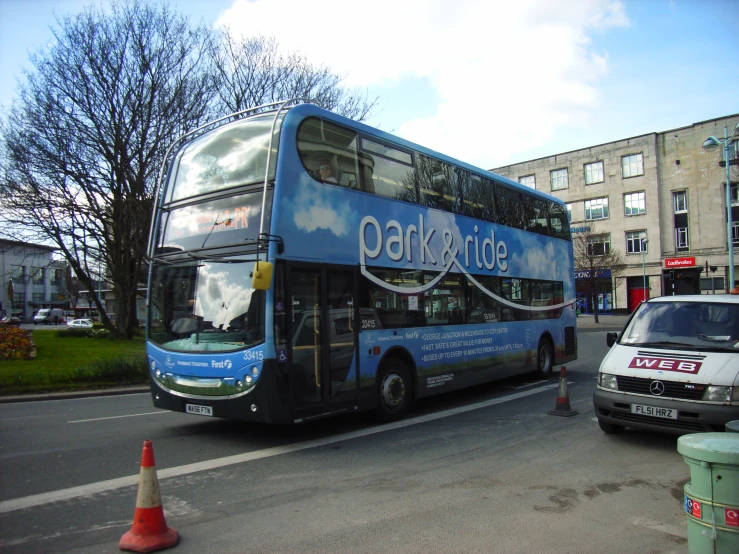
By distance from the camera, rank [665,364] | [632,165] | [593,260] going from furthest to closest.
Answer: [632,165] < [593,260] < [665,364]

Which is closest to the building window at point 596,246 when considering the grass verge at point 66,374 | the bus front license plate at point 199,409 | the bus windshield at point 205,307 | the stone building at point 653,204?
the stone building at point 653,204

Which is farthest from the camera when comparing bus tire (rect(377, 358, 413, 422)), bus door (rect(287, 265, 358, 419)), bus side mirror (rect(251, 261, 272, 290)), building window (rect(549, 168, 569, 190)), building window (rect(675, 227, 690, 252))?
building window (rect(549, 168, 569, 190))

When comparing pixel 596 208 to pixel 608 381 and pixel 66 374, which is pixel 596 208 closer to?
pixel 66 374

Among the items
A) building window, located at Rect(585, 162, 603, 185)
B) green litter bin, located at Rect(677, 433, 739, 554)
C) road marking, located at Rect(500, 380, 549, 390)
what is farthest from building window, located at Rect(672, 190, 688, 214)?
green litter bin, located at Rect(677, 433, 739, 554)

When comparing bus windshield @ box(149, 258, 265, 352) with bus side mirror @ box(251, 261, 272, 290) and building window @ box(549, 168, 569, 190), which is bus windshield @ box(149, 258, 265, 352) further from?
building window @ box(549, 168, 569, 190)

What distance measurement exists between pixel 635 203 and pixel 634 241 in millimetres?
3530

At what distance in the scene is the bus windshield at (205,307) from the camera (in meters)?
7.06

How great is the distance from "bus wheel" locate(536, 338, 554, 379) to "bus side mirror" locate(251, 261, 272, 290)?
9123 millimetres

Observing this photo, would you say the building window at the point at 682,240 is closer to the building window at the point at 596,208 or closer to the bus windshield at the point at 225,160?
the building window at the point at 596,208

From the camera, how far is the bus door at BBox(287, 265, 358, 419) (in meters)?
7.26

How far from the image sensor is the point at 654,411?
22.3 feet

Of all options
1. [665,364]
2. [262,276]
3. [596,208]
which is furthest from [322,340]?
[596,208]

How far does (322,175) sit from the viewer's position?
7836mm

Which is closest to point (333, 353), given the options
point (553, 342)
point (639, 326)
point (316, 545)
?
point (316, 545)
